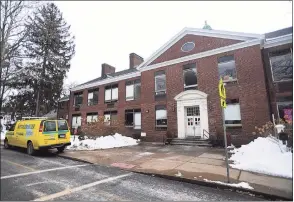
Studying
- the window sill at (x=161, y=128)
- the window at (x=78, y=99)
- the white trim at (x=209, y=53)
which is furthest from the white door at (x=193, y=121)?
the window at (x=78, y=99)

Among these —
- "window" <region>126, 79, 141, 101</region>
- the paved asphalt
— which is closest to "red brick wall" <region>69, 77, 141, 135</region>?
"window" <region>126, 79, 141, 101</region>

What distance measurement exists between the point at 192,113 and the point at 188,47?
617cm

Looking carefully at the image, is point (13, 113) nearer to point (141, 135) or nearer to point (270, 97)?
point (141, 135)

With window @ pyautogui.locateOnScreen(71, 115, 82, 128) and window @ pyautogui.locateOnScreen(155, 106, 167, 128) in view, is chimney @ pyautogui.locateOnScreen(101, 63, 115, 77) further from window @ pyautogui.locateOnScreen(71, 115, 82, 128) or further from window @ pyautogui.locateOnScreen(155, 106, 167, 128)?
window @ pyautogui.locateOnScreen(155, 106, 167, 128)

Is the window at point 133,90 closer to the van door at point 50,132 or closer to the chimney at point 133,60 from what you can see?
the chimney at point 133,60

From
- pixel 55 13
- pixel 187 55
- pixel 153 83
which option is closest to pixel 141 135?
pixel 153 83

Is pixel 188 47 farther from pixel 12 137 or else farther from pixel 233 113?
pixel 12 137

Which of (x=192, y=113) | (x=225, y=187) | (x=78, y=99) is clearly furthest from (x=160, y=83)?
(x=78, y=99)

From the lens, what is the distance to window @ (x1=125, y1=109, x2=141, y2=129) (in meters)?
20.6

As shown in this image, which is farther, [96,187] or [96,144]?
[96,144]

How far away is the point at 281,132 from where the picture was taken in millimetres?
9023

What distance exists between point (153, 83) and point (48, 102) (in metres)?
16.0

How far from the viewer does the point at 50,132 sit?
433 inches

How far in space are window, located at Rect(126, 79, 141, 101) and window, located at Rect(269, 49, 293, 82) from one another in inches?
498
